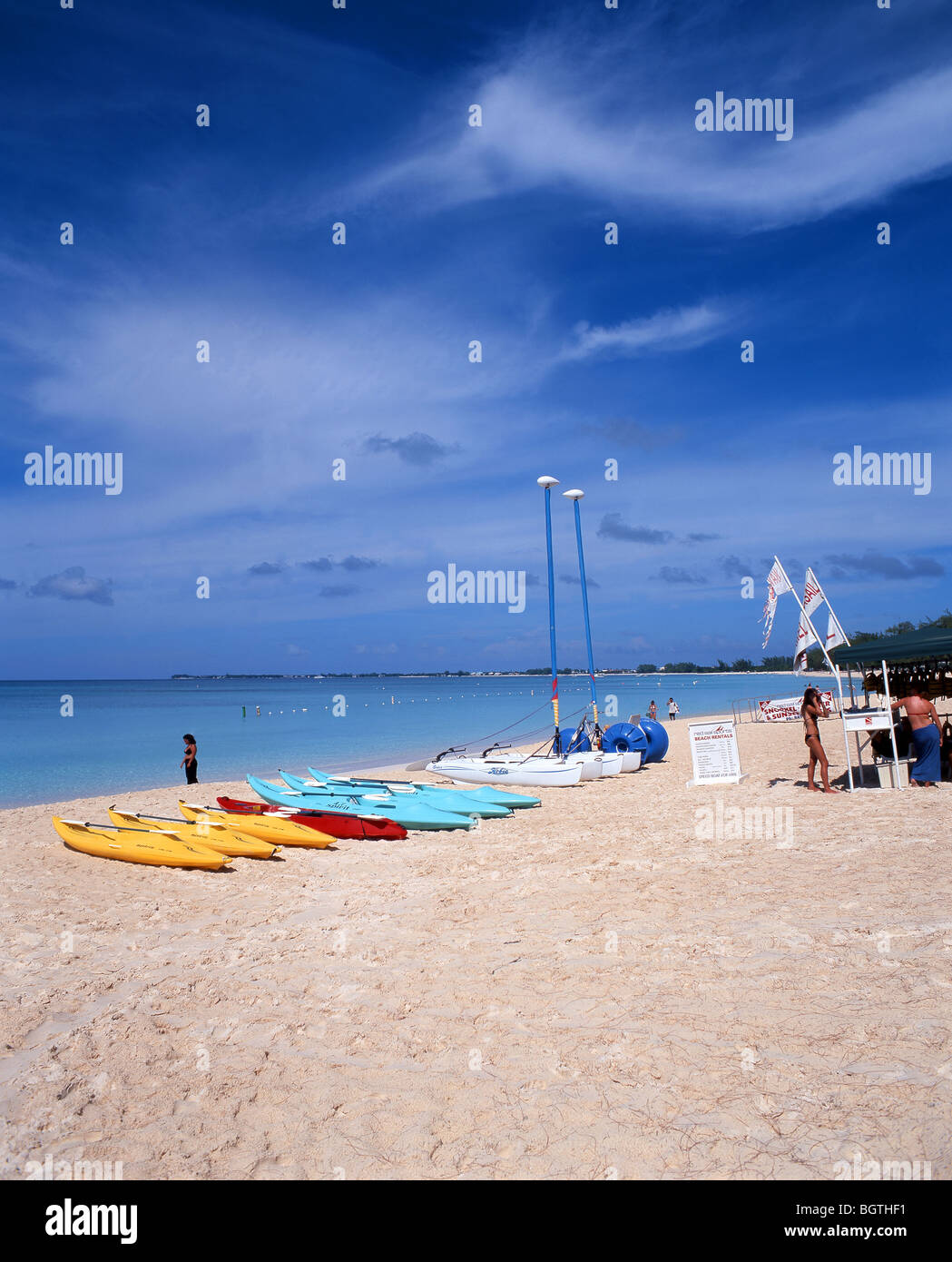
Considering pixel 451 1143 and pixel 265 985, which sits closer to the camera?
pixel 451 1143

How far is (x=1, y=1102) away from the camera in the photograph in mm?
4312

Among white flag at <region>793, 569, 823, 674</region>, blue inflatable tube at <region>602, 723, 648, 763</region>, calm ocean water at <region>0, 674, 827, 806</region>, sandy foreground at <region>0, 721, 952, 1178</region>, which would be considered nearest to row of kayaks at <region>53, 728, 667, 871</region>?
sandy foreground at <region>0, 721, 952, 1178</region>

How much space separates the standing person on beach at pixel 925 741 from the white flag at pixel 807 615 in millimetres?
1716

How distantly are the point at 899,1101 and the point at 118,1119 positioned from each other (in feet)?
13.6

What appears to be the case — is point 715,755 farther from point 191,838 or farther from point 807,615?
point 191,838

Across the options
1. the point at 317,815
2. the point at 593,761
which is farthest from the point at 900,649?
the point at 317,815

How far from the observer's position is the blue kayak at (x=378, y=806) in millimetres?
12680

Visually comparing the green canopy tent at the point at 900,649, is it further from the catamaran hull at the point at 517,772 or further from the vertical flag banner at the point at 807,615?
the catamaran hull at the point at 517,772

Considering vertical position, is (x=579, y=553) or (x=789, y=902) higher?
(x=579, y=553)

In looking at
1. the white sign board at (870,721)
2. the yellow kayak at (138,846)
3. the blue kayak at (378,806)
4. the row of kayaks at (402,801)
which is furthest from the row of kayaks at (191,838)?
the white sign board at (870,721)

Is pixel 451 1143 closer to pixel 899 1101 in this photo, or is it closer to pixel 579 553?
pixel 899 1101

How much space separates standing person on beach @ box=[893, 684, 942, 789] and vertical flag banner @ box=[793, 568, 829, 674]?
172 cm
